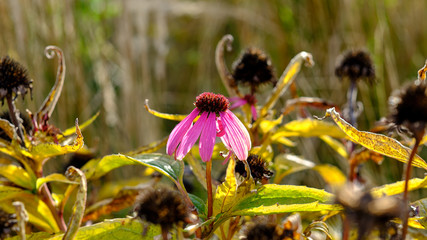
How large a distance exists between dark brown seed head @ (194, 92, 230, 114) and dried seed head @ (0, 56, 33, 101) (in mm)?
272

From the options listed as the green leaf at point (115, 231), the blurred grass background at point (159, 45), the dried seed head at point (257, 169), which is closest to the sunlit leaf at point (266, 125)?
the dried seed head at point (257, 169)

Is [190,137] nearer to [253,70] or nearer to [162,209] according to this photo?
[162,209]

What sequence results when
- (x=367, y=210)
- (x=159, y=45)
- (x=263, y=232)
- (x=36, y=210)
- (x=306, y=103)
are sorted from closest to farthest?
(x=367, y=210) → (x=263, y=232) → (x=36, y=210) → (x=306, y=103) → (x=159, y=45)

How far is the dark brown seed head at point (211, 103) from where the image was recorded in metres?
0.55

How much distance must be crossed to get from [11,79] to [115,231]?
0.88ft

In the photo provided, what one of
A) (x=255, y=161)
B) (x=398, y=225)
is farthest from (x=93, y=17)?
(x=398, y=225)

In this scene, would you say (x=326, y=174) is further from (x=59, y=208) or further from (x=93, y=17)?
(x=93, y=17)

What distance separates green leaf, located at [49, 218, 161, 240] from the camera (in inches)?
21.2

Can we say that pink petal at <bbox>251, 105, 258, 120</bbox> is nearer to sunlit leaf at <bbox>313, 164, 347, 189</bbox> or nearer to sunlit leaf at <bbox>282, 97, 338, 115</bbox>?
sunlit leaf at <bbox>282, 97, 338, 115</bbox>

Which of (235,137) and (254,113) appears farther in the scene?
(254,113)

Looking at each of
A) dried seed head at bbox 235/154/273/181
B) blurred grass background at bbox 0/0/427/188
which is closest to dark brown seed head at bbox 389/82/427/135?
dried seed head at bbox 235/154/273/181

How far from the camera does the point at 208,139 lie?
0.52 metres

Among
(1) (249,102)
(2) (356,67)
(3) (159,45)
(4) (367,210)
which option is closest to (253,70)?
(1) (249,102)

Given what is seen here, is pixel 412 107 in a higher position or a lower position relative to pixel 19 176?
higher
